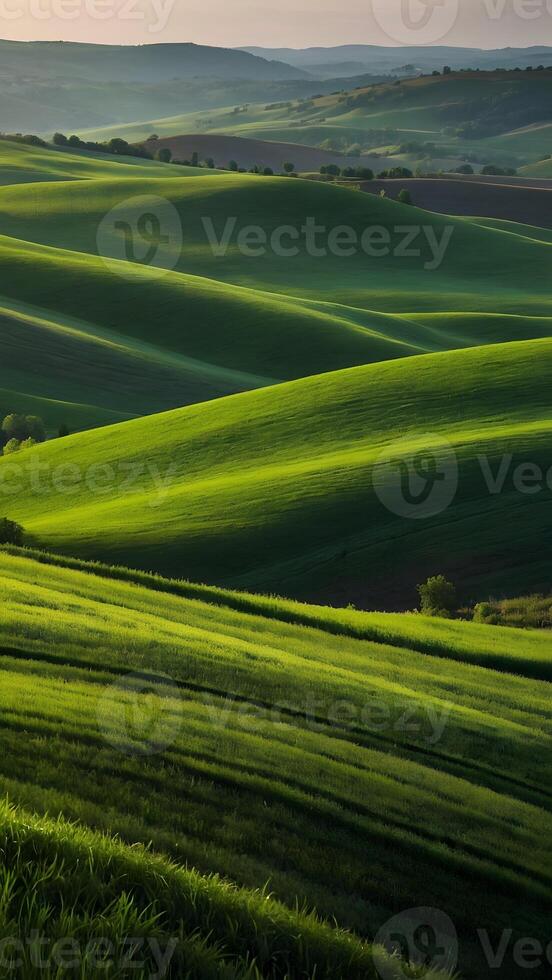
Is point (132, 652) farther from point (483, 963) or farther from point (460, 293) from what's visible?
point (460, 293)

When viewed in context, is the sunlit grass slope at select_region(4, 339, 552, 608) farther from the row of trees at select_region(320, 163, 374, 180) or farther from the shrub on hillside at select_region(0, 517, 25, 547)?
the row of trees at select_region(320, 163, 374, 180)

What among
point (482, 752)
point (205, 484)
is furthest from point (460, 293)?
point (482, 752)

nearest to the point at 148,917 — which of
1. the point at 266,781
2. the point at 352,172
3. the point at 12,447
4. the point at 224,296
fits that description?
the point at 266,781

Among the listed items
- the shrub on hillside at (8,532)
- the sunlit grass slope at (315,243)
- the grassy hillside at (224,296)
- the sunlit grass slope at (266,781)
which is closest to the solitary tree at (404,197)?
the sunlit grass slope at (315,243)

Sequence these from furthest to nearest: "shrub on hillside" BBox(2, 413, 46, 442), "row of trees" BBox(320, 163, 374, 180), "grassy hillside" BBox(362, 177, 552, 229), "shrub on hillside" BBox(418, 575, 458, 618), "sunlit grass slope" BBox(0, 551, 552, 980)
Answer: "row of trees" BBox(320, 163, 374, 180) < "grassy hillside" BBox(362, 177, 552, 229) < "shrub on hillside" BBox(2, 413, 46, 442) < "shrub on hillside" BBox(418, 575, 458, 618) < "sunlit grass slope" BBox(0, 551, 552, 980)

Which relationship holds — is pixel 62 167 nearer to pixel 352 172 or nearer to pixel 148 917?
pixel 352 172

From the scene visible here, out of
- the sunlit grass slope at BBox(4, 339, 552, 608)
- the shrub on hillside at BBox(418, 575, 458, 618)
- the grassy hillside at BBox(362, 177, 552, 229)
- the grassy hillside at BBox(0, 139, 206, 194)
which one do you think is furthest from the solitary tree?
the shrub on hillside at BBox(418, 575, 458, 618)
